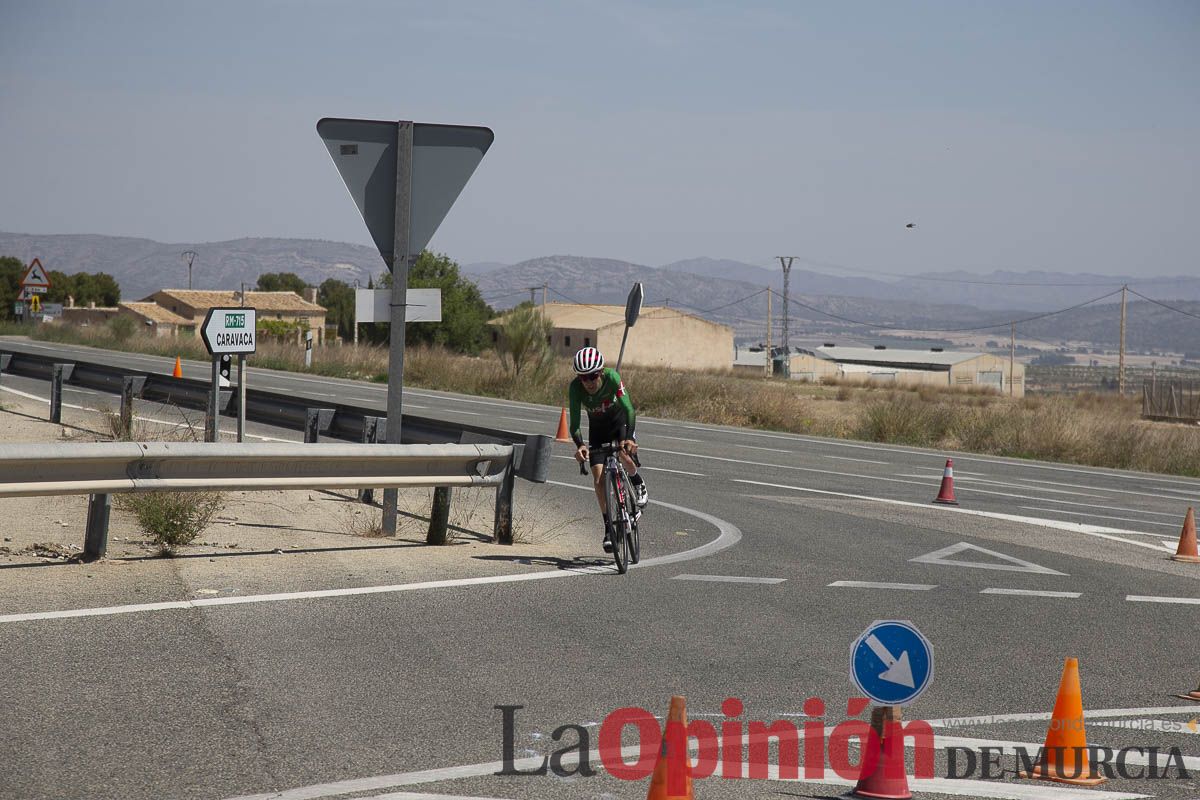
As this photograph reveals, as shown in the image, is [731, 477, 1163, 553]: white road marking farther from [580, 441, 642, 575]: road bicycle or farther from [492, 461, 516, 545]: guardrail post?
[492, 461, 516, 545]: guardrail post

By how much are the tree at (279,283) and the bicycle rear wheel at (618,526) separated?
158932mm

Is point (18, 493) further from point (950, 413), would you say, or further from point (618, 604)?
point (950, 413)

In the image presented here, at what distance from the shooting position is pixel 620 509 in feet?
33.2

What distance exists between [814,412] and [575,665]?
36292 millimetres

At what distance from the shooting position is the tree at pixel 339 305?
119250 millimetres

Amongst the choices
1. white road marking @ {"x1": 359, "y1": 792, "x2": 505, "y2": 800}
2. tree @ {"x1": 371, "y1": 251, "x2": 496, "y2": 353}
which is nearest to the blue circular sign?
white road marking @ {"x1": 359, "y1": 792, "x2": 505, "y2": 800}

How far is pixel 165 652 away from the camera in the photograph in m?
6.95

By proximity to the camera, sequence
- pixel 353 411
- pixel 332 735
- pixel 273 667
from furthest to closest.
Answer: pixel 353 411 < pixel 273 667 < pixel 332 735

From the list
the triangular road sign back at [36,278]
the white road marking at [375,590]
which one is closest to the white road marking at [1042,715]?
the white road marking at [375,590]

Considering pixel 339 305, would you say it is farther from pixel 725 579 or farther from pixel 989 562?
pixel 725 579

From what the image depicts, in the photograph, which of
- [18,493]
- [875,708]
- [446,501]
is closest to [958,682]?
[875,708]

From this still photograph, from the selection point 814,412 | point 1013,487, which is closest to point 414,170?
point 1013,487

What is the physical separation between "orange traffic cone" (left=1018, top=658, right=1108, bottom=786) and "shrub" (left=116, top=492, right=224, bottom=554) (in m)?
6.44

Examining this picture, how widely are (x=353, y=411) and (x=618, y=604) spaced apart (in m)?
5.66
